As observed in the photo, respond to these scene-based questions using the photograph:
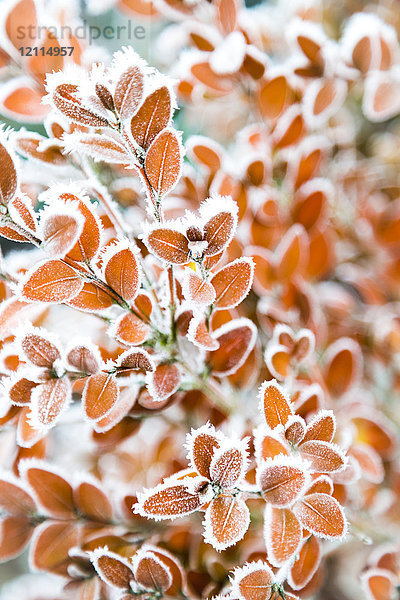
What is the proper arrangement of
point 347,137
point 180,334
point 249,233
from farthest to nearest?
point 347,137
point 249,233
point 180,334

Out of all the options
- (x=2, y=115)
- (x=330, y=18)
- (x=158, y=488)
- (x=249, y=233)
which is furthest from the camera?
(x=330, y=18)

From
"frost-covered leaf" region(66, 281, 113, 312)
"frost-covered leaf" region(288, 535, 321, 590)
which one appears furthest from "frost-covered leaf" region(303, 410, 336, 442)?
"frost-covered leaf" region(66, 281, 113, 312)

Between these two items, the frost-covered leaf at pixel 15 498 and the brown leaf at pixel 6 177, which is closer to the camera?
the brown leaf at pixel 6 177

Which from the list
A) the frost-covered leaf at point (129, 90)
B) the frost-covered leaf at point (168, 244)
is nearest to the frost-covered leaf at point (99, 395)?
the frost-covered leaf at point (168, 244)

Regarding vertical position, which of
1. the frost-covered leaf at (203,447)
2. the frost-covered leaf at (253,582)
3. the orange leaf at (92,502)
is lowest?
the orange leaf at (92,502)

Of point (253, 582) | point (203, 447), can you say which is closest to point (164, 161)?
point (203, 447)

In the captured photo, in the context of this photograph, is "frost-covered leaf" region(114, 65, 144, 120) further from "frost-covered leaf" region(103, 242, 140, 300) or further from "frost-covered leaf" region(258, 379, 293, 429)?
"frost-covered leaf" region(258, 379, 293, 429)

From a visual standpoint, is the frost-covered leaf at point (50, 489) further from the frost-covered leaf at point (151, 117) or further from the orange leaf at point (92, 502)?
the frost-covered leaf at point (151, 117)

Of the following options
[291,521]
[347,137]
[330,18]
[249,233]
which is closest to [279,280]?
[249,233]

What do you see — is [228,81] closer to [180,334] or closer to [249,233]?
[249,233]

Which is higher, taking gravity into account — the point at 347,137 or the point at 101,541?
the point at 347,137

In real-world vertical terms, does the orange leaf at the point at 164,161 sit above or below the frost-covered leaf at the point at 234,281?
above
